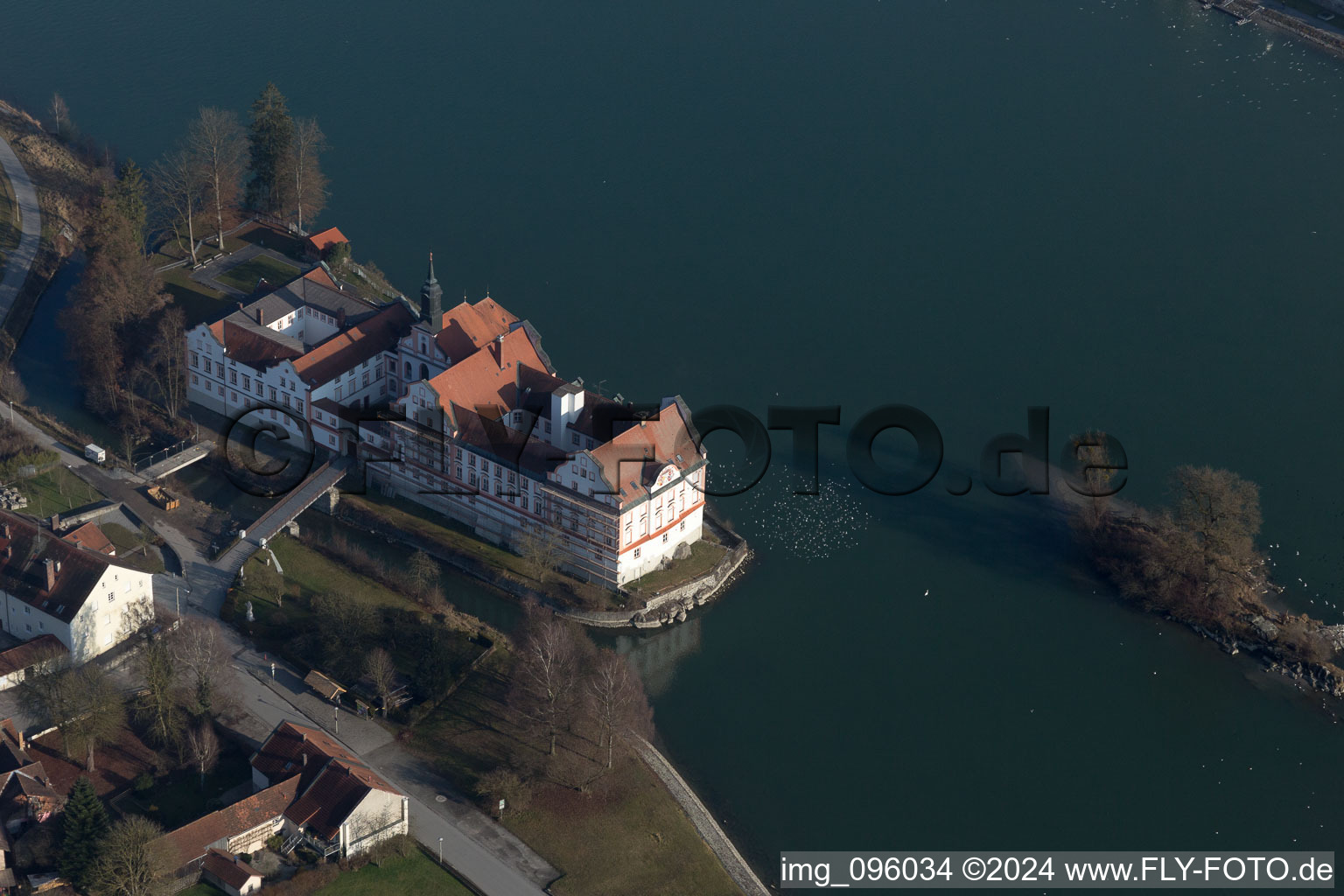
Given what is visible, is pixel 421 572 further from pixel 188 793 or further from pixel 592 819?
pixel 592 819

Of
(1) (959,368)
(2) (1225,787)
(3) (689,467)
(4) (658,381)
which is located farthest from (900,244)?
(2) (1225,787)

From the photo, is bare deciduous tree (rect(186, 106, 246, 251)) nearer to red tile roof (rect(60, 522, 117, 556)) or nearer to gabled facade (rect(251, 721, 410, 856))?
red tile roof (rect(60, 522, 117, 556))

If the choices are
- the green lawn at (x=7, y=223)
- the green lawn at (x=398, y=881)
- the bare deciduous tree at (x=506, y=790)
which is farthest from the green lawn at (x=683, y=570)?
the green lawn at (x=7, y=223)

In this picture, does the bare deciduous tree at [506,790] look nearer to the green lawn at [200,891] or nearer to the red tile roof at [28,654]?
the green lawn at [200,891]

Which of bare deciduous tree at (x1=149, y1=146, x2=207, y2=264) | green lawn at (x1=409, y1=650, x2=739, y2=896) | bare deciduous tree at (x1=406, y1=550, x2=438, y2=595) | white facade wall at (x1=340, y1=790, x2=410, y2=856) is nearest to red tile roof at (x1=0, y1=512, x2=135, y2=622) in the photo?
bare deciduous tree at (x1=406, y1=550, x2=438, y2=595)

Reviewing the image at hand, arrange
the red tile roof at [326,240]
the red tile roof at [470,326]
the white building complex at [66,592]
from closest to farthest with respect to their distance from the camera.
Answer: the white building complex at [66,592]
the red tile roof at [470,326]
the red tile roof at [326,240]

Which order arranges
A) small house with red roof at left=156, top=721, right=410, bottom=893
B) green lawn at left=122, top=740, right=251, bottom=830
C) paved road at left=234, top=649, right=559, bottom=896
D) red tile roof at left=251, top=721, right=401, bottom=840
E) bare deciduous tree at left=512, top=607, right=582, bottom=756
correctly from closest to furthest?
small house with red roof at left=156, top=721, right=410, bottom=893
red tile roof at left=251, top=721, right=401, bottom=840
paved road at left=234, top=649, right=559, bottom=896
green lawn at left=122, top=740, right=251, bottom=830
bare deciduous tree at left=512, top=607, right=582, bottom=756

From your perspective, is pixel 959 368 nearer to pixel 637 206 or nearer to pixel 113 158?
pixel 637 206
